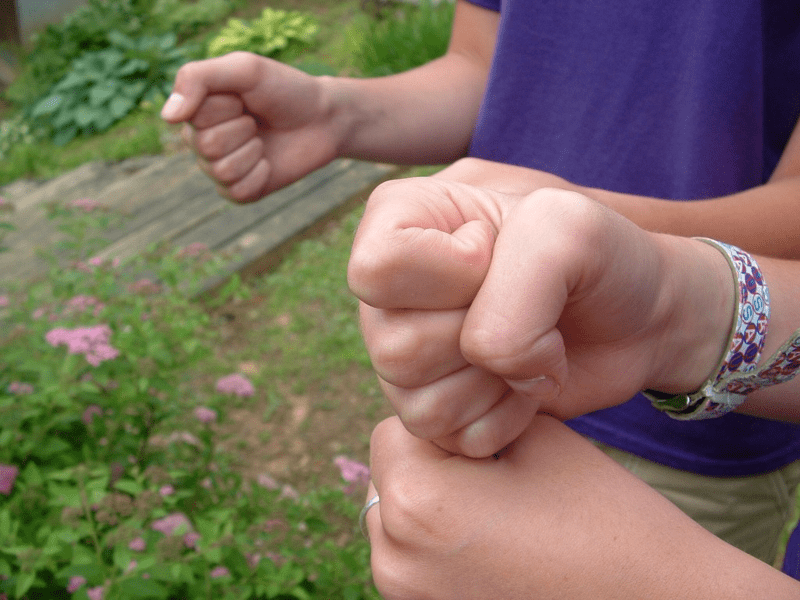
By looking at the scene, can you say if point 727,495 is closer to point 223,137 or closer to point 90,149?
point 223,137

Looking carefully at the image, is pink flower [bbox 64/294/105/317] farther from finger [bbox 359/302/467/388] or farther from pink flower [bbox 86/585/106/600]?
finger [bbox 359/302/467/388]

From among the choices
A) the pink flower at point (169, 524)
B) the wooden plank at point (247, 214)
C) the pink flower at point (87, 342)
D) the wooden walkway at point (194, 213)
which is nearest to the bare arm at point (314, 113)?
the pink flower at point (87, 342)

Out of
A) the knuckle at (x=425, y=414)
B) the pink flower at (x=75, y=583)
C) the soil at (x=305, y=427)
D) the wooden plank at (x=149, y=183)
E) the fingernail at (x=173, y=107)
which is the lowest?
the soil at (x=305, y=427)

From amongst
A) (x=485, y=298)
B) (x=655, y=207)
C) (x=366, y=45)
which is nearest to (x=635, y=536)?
(x=485, y=298)

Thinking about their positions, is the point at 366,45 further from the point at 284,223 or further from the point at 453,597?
the point at 453,597

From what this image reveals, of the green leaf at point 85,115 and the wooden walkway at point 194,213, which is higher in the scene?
the wooden walkway at point 194,213

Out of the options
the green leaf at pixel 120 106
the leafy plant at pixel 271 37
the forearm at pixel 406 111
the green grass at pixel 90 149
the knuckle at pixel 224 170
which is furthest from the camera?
the green leaf at pixel 120 106

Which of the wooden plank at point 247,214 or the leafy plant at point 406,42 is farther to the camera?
the leafy plant at point 406,42

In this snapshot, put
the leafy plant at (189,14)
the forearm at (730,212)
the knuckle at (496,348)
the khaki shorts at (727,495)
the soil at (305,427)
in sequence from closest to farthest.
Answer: the knuckle at (496,348) → the forearm at (730,212) → the khaki shorts at (727,495) → the soil at (305,427) → the leafy plant at (189,14)

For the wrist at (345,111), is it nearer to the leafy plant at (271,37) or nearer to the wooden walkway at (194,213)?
the wooden walkway at (194,213)
